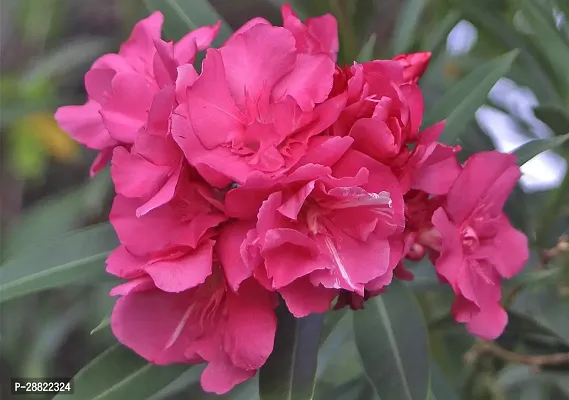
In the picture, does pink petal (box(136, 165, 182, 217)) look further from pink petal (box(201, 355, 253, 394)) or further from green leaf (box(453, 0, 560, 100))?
green leaf (box(453, 0, 560, 100))

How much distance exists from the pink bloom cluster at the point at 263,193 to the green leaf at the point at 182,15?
8.3 inches

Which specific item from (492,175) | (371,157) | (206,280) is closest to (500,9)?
(492,175)

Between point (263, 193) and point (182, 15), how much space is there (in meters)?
0.38

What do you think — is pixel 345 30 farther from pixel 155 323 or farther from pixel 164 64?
pixel 155 323

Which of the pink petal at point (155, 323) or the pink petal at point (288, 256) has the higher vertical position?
the pink petal at point (288, 256)

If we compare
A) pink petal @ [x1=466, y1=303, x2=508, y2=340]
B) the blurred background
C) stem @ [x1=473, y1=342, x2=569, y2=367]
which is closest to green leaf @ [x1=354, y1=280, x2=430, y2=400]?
pink petal @ [x1=466, y1=303, x2=508, y2=340]

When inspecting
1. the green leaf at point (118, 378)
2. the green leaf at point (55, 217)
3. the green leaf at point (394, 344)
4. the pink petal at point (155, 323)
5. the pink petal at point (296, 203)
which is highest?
the pink petal at point (296, 203)

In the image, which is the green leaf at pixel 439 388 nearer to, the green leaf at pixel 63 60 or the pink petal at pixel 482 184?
the pink petal at pixel 482 184

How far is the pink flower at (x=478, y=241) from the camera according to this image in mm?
514

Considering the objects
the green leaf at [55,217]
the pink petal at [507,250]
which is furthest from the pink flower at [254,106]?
the green leaf at [55,217]

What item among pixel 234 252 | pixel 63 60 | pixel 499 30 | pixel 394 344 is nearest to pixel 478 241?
pixel 394 344

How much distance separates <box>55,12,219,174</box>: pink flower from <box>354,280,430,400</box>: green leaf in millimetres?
322

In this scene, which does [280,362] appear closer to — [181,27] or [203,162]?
[203,162]

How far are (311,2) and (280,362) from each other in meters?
0.51
